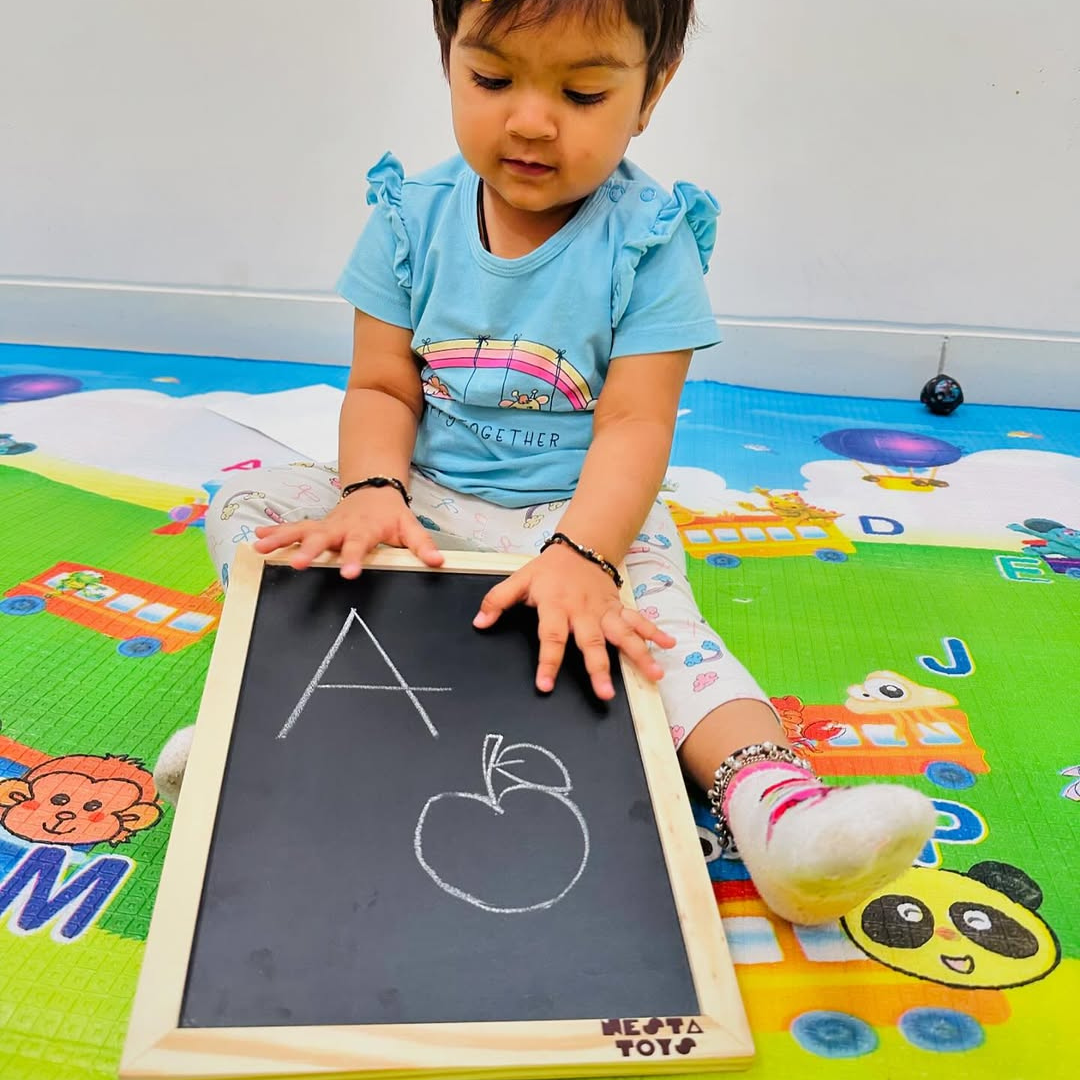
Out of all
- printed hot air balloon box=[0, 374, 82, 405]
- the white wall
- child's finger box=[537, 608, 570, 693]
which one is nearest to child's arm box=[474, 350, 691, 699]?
child's finger box=[537, 608, 570, 693]

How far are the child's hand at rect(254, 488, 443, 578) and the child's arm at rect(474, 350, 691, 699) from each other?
90 millimetres

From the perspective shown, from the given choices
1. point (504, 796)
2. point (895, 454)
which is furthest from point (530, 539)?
point (895, 454)

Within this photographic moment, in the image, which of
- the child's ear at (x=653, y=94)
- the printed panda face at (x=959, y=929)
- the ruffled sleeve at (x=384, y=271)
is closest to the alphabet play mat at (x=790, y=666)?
the printed panda face at (x=959, y=929)

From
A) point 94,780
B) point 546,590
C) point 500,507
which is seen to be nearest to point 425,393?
point 500,507

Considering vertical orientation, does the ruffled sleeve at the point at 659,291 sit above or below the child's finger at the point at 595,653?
above

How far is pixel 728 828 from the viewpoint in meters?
0.73

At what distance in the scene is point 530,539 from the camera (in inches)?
37.6

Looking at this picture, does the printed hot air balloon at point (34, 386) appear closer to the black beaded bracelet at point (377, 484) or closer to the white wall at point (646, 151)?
the white wall at point (646, 151)

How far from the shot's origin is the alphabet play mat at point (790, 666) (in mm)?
650

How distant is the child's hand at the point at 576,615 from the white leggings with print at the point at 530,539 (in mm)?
35

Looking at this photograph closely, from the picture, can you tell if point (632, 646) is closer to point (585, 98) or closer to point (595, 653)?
point (595, 653)

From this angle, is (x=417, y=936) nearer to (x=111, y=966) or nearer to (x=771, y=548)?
(x=111, y=966)

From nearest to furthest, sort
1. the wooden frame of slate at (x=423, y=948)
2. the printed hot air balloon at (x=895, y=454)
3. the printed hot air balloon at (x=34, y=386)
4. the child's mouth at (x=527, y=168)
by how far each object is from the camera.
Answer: the wooden frame of slate at (x=423, y=948) < the child's mouth at (x=527, y=168) < the printed hot air balloon at (x=895, y=454) < the printed hot air balloon at (x=34, y=386)

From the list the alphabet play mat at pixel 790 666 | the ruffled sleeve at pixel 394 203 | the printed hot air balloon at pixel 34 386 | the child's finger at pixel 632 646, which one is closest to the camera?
the alphabet play mat at pixel 790 666
